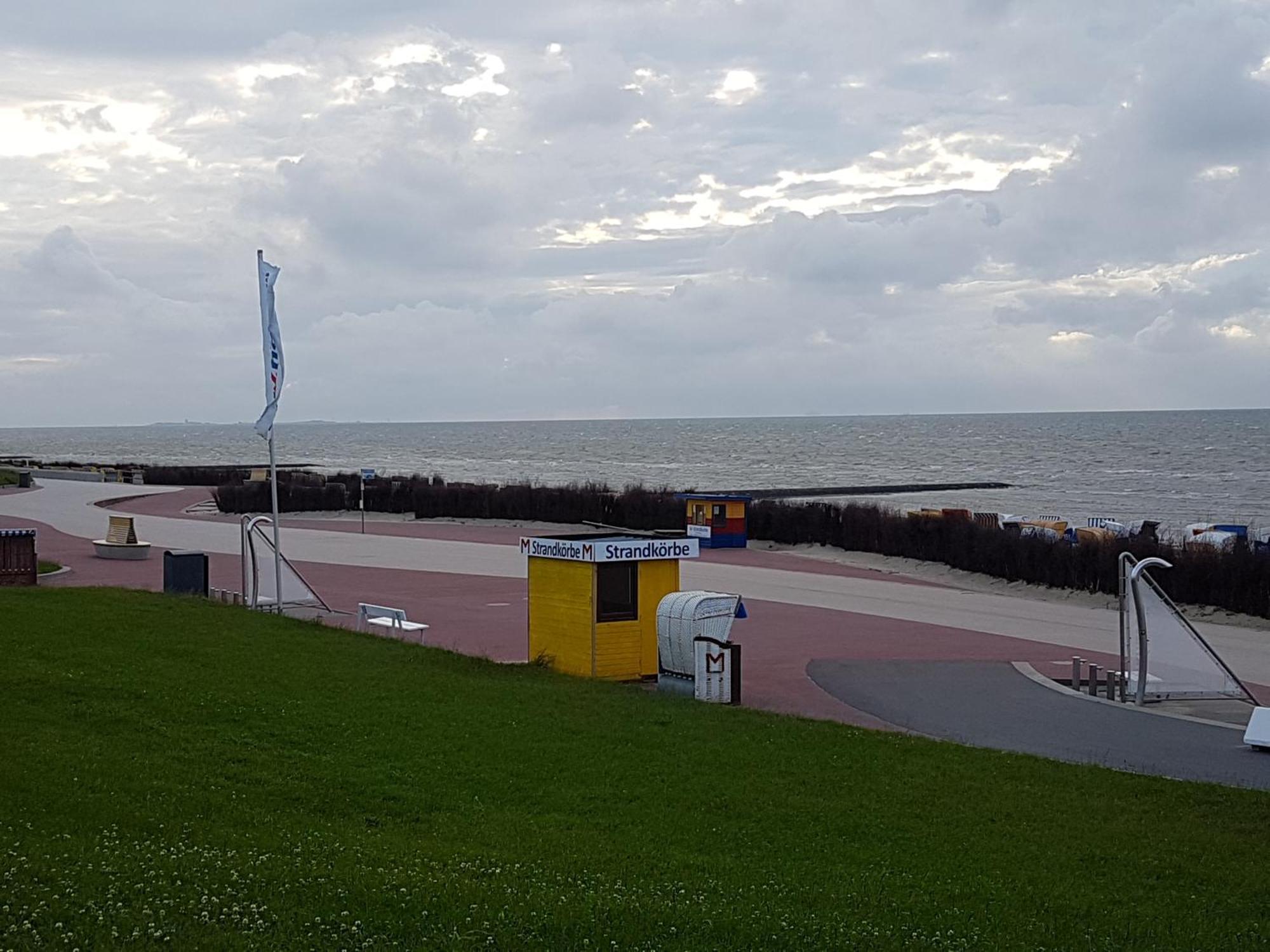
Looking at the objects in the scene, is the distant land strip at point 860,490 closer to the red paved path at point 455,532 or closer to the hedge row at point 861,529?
the hedge row at point 861,529

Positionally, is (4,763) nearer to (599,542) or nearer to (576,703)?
(576,703)

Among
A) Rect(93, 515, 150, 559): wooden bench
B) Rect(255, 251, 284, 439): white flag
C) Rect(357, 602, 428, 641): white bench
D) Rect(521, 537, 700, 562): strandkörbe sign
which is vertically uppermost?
Rect(255, 251, 284, 439): white flag

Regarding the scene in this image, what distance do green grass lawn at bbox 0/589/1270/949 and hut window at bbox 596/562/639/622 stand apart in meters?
2.83

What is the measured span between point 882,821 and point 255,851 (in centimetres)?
382

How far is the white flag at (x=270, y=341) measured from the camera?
55.1 feet

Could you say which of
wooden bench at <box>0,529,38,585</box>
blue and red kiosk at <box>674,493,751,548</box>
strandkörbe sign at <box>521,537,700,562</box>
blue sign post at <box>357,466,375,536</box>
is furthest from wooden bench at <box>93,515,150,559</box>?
strandkörbe sign at <box>521,537,700,562</box>

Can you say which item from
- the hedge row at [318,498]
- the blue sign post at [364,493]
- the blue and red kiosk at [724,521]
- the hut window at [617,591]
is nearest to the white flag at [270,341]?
the hut window at [617,591]

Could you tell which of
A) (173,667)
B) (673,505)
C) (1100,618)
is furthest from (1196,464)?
(173,667)

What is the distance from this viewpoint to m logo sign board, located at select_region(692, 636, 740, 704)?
44.8 feet

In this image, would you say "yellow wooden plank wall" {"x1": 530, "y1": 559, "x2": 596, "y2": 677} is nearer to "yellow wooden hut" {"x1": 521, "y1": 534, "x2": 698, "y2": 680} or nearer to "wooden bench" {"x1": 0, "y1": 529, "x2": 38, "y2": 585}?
"yellow wooden hut" {"x1": 521, "y1": 534, "x2": 698, "y2": 680}

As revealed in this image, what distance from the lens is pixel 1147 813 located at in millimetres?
9164

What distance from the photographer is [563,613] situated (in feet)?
50.6

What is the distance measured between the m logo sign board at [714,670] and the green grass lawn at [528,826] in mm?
1306

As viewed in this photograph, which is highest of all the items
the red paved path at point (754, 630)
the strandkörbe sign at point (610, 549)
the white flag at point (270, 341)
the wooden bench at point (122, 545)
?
the white flag at point (270, 341)
